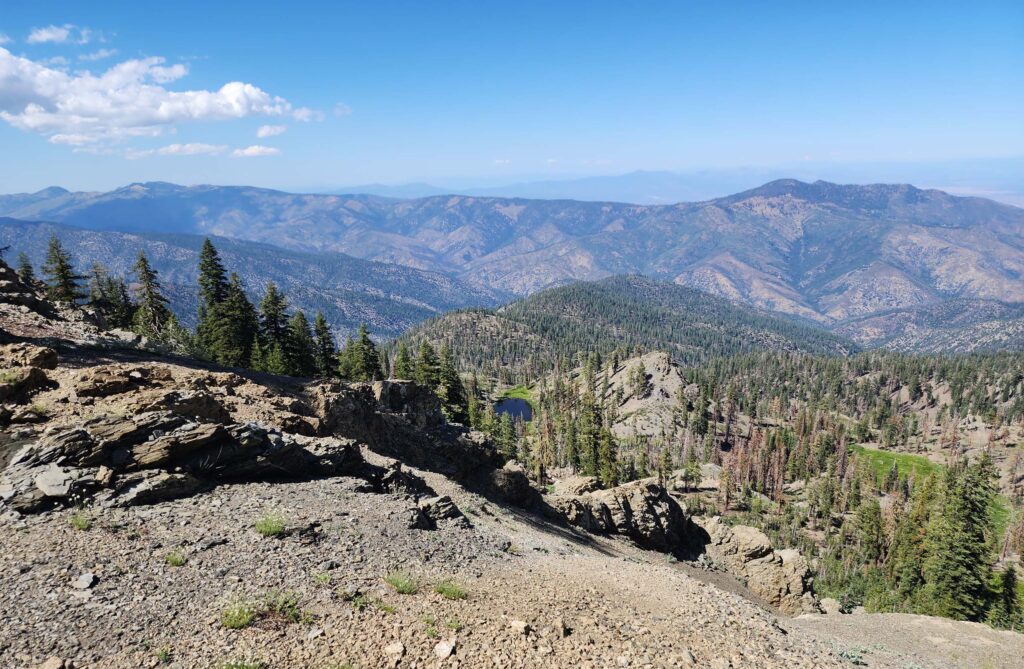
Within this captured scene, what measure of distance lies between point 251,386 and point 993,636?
153ft

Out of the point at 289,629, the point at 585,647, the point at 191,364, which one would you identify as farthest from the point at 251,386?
the point at 585,647

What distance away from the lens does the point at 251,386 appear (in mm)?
33406

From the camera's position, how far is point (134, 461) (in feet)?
61.4

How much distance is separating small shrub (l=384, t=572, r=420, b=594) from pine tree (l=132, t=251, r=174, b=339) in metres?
63.7

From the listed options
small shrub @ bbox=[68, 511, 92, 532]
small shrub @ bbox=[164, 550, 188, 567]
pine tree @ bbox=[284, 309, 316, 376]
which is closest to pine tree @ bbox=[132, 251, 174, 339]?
pine tree @ bbox=[284, 309, 316, 376]

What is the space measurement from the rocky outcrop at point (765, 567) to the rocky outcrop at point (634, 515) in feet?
10.9

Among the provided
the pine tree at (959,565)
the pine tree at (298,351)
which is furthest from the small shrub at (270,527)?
the pine tree at (959,565)

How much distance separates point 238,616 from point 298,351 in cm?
6110

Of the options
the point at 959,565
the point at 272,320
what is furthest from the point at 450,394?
the point at 959,565

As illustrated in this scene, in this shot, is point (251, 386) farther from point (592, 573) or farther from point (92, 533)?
point (592, 573)

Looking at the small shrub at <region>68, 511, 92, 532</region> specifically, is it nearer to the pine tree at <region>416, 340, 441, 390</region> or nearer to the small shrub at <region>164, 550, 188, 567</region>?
the small shrub at <region>164, 550, 188, 567</region>

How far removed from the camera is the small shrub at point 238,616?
13008 millimetres

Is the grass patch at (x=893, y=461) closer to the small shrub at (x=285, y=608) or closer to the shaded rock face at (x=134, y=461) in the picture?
the shaded rock face at (x=134, y=461)

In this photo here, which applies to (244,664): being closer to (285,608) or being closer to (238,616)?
(238,616)
